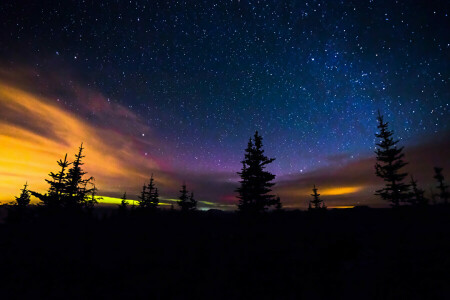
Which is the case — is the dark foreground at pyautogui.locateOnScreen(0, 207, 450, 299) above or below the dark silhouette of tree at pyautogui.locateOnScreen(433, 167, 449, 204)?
below

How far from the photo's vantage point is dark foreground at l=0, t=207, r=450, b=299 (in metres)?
6.94

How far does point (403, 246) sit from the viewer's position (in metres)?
10.1

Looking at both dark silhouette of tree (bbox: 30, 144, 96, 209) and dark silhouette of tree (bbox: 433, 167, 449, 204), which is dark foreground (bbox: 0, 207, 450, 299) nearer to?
dark silhouette of tree (bbox: 30, 144, 96, 209)

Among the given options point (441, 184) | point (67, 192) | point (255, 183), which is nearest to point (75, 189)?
point (67, 192)

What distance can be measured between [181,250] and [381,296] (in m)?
8.81

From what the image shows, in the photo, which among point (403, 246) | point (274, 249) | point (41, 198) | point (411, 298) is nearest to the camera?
point (411, 298)

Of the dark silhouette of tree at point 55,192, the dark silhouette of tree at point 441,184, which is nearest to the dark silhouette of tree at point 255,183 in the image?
the dark silhouette of tree at point 55,192

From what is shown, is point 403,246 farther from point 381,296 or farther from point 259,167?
point 259,167

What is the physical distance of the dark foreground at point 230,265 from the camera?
694 centimetres

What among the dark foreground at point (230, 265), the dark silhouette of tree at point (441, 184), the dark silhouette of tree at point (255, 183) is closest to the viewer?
the dark foreground at point (230, 265)

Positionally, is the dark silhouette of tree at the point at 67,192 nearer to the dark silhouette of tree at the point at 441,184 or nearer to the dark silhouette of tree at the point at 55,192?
the dark silhouette of tree at the point at 55,192

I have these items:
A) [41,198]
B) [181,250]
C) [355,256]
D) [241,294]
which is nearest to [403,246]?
[355,256]

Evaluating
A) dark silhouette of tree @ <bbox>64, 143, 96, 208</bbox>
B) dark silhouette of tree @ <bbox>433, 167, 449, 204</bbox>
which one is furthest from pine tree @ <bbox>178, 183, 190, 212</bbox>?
dark silhouette of tree @ <bbox>433, 167, 449, 204</bbox>

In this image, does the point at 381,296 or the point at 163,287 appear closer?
the point at 381,296
